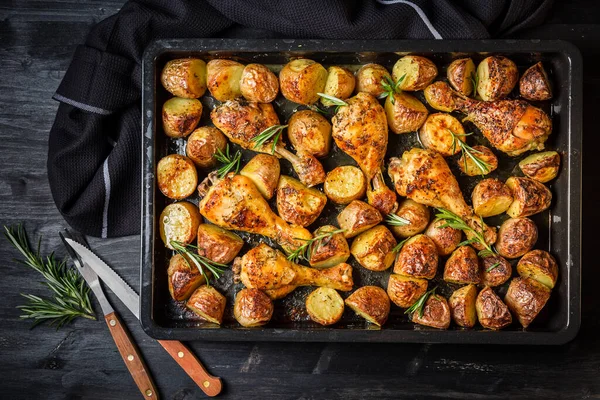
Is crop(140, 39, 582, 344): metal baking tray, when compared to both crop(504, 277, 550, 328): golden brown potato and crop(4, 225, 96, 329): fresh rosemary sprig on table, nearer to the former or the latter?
crop(504, 277, 550, 328): golden brown potato

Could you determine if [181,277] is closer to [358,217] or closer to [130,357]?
[130,357]

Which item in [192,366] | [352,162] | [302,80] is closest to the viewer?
[302,80]

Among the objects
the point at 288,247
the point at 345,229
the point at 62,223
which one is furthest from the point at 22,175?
the point at 345,229

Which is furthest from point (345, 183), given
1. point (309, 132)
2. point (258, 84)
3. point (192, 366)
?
point (192, 366)

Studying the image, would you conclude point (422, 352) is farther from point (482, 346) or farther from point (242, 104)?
point (242, 104)

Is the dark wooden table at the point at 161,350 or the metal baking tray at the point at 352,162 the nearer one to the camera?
the metal baking tray at the point at 352,162

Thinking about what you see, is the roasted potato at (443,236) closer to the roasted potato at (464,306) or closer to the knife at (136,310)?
the roasted potato at (464,306)

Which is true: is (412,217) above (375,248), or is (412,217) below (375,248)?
above

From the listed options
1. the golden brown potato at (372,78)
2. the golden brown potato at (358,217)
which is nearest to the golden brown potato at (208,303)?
the golden brown potato at (358,217)

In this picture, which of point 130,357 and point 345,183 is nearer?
point 345,183
